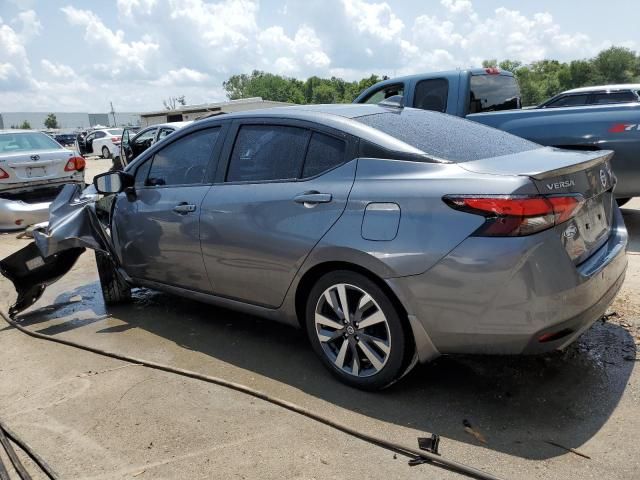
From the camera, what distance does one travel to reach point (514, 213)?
8.67ft

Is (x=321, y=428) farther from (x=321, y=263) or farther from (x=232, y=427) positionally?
(x=321, y=263)

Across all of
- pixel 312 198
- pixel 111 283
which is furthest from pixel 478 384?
pixel 111 283

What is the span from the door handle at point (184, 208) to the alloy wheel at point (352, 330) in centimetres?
131

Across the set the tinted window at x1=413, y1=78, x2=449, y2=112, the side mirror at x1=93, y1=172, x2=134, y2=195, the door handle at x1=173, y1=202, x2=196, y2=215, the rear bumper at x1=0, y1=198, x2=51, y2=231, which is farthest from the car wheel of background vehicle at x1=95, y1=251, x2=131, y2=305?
the tinted window at x1=413, y1=78, x2=449, y2=112

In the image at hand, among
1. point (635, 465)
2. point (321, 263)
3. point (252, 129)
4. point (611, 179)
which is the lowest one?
point (635, 465)

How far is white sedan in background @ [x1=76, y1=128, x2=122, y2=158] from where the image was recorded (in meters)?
31.4

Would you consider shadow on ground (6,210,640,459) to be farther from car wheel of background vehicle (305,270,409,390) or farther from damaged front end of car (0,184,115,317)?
damaged front end of car (0,184,115,317)

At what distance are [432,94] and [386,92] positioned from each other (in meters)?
0.71

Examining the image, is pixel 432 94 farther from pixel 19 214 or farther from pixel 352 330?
pixel 19 214

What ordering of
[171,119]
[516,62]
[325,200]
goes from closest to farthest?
[325,200]
[171,119]
[516,62]

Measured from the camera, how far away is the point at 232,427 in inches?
118

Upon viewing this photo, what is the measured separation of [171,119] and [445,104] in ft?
135

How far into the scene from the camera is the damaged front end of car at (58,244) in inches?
188

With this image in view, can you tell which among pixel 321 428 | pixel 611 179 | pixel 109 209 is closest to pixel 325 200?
pixel 321 428
